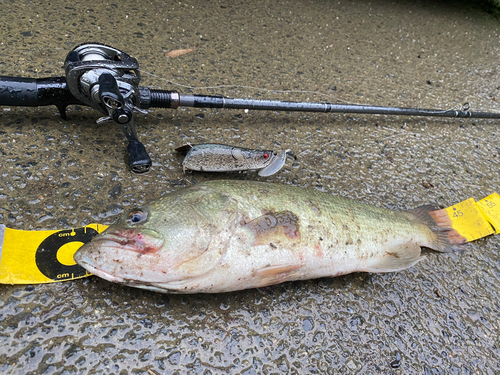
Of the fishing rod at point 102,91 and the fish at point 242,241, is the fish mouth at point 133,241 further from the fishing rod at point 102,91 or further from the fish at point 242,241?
the fishing rod at point 102,91

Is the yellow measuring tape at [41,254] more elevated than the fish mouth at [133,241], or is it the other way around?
the fish mouth at [133,241]

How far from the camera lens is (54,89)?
193 cm

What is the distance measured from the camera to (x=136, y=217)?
1.43 m

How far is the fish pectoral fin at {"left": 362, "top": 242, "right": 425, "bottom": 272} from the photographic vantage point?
181 cm

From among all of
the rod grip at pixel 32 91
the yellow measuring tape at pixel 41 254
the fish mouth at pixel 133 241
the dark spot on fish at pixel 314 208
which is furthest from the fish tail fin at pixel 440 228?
the rod grip at pixel 32 91

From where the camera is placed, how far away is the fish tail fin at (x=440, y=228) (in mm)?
2055

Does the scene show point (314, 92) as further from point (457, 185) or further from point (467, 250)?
point (467, 250)

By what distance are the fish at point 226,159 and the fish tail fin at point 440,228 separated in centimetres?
102

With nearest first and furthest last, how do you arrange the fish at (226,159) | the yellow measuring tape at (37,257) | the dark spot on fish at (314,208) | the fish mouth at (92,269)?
1. the fish mouth at (92,269)
2. the yellow measuring tape at (37,257)
3. the dark spot on fish at (314,208)
4. the fish at (226,159)

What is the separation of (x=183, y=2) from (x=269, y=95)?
1.60m

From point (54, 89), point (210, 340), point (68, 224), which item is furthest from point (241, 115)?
point (210, 340)

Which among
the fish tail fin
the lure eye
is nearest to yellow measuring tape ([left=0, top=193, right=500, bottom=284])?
the lure eye

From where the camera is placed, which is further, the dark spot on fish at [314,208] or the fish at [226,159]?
the fish at [226,159]

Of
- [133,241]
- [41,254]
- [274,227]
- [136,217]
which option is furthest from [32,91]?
[274,227]
